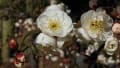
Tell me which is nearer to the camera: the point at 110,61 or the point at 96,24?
the point at 96,24

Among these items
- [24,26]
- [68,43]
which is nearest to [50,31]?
[68,43]

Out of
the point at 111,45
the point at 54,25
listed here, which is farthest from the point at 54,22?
the point at 111,45

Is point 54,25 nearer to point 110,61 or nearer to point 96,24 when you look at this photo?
point 96,24

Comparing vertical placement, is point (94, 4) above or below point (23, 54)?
above

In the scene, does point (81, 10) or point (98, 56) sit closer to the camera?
point (98, 56)

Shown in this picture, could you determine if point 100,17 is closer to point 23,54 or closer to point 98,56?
point 98,56

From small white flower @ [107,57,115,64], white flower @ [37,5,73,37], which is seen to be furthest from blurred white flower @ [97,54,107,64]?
white flower @ [37,5,73,37]

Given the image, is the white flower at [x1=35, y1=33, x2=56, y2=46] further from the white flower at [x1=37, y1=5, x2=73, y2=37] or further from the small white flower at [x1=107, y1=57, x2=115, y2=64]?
the small white flower at [x1=107, y1=57, x2=115, y2=64]
